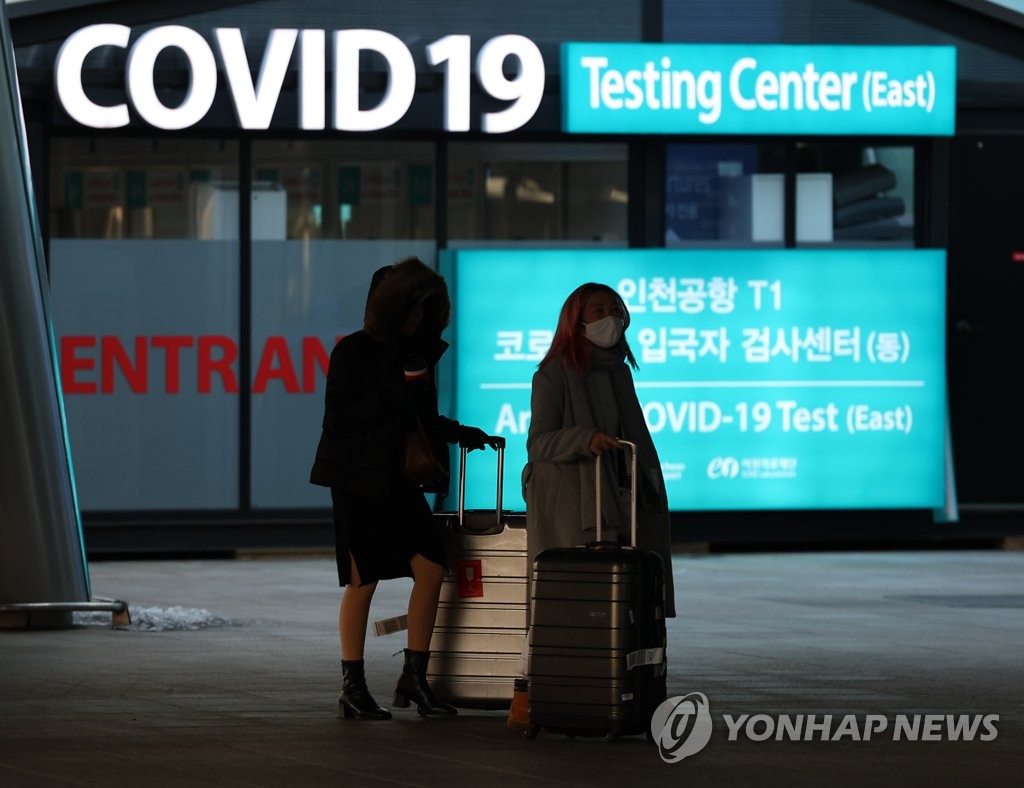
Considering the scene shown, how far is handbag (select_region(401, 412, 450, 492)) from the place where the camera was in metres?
8.32

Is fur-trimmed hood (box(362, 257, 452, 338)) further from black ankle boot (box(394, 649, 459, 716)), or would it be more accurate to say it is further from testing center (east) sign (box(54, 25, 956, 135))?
testing center (east) sign (box(54, 25, 956, 135))

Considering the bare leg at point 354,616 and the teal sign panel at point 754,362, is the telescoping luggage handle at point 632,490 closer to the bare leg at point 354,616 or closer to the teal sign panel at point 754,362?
the bare leg at point 354,616

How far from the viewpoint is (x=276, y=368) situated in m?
17.9

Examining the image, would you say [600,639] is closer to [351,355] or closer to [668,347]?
[351,355]

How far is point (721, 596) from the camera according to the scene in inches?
568

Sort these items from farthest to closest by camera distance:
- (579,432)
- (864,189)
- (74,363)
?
1. (864,189)
2. (74,363)
3. (579,432)

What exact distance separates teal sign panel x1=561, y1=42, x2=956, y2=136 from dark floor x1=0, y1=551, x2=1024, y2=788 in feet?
15.8

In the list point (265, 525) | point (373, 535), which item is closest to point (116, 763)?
point (373, 535)

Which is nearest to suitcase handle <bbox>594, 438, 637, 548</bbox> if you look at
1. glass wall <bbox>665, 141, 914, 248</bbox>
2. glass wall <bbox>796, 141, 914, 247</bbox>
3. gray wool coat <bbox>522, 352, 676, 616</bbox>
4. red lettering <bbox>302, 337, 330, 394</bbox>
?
gray wool coat <bbox>522, 352, 676, 616</bbox>

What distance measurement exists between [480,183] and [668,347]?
6.99ft

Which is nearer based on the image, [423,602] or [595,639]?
[595,639]

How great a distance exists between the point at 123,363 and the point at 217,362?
772 millimetres
